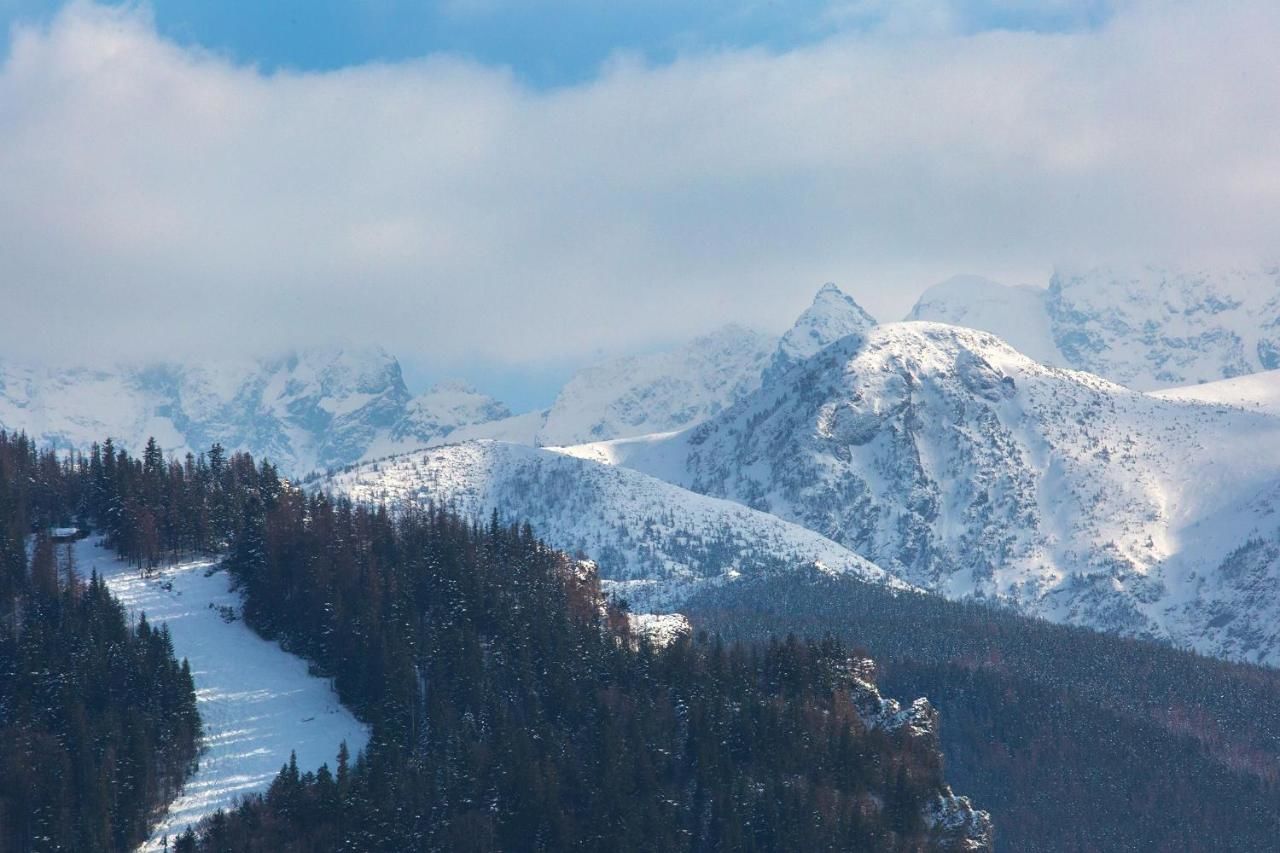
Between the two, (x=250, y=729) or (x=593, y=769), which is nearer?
(x=593, y=769)

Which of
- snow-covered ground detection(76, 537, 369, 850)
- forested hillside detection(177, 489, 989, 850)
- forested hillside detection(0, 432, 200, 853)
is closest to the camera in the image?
forested hillside detection(0, 432, 200, 853)

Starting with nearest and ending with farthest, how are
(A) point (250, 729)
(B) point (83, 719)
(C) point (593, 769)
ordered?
(B) point (83, 719)
(C) point (593, 769)
(A) point (250, 729)

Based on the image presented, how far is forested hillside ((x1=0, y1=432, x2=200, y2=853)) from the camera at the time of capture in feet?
524

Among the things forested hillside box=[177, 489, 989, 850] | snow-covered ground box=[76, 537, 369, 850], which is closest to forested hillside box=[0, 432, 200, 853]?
snow-covered ground box=[76, 537, 369, 850]

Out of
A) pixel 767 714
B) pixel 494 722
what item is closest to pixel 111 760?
pixel 494 722

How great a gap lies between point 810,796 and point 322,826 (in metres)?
48.3

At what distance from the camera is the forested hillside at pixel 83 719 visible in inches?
6284

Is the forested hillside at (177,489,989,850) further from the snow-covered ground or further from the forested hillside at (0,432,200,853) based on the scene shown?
the forested hillside at (0,432,200,853)

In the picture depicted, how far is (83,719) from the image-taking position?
170 metres

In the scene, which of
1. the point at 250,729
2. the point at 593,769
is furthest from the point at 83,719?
the point at 593,769

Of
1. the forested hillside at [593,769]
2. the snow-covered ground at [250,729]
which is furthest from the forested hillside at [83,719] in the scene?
the forested hillside at [593,769]

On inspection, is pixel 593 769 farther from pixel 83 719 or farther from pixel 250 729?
pixel 83 719

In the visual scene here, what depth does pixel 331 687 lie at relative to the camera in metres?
197

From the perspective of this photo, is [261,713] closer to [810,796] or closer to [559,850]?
[559,850]
